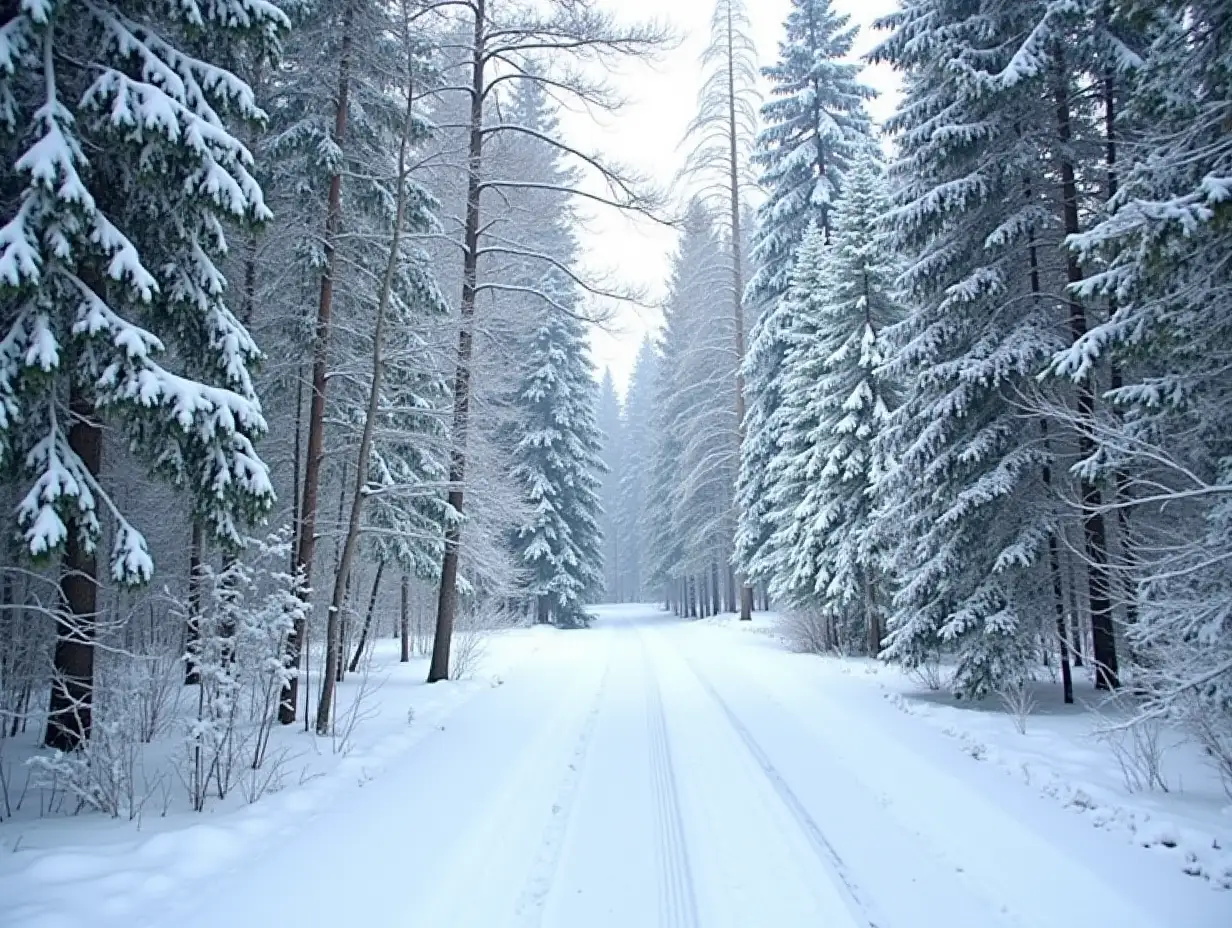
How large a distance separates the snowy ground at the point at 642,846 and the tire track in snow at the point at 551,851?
20 mm

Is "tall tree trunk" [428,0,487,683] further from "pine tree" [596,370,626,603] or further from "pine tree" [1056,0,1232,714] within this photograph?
"pine tree" [596,370,626,603]

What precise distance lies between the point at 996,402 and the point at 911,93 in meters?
Answer: 5.29

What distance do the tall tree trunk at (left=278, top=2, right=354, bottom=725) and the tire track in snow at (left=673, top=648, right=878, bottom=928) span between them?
19.5 feet

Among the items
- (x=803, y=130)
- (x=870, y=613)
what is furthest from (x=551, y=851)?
(x=803, y=130)

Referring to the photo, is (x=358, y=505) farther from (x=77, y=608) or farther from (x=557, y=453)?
(x=557, y=453)

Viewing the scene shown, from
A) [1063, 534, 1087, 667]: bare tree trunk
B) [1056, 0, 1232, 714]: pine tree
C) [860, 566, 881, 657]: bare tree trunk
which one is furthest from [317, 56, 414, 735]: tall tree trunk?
[860, 566, 881, 657]: bare tree trunk

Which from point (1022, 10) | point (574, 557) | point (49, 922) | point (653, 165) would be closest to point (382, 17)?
point (653, 165)

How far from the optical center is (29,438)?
5395 millimetres

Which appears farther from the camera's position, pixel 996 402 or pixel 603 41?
pixel 603 41

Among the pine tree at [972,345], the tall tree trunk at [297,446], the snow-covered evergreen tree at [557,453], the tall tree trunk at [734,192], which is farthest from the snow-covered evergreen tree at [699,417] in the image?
the tall tree trunk at [297,446]

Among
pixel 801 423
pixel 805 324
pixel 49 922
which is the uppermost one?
pixel 805 324

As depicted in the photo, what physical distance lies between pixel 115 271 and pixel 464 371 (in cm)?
693

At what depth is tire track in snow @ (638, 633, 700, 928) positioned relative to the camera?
379 cm

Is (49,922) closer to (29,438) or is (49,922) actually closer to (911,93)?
(29,438)
